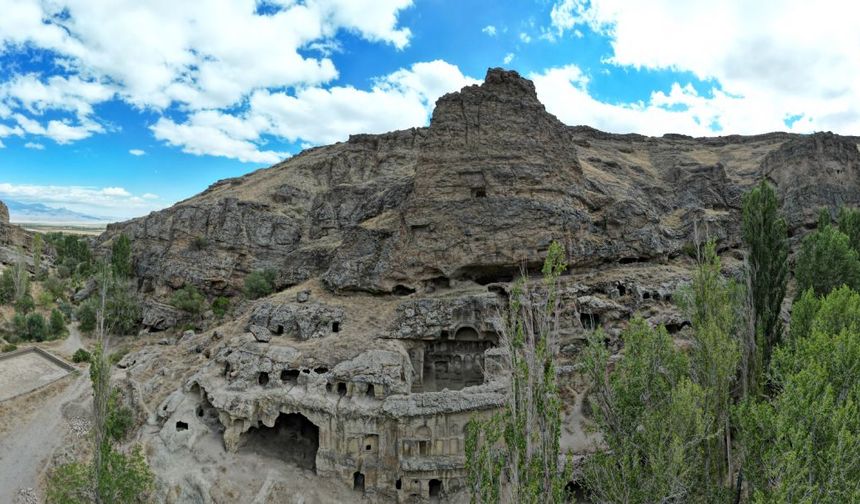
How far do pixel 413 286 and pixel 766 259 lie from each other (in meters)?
19.9

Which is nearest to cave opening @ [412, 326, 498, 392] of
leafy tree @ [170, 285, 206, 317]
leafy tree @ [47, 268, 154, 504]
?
leafy tree @ [47, 268, 154, 504]

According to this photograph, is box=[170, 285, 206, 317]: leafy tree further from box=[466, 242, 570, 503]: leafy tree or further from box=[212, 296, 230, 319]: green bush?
box=[466, 242, 570, 503]: leafy tree

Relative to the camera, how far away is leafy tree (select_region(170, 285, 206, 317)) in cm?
4534

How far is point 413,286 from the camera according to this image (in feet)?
104

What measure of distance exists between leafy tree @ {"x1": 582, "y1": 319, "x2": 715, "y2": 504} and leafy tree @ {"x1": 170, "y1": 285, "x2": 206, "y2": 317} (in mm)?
42324

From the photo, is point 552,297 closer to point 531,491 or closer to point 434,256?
point 531,491

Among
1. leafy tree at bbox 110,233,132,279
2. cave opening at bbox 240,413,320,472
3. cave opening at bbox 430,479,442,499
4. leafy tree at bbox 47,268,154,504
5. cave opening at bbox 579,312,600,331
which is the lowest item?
cave opening at bbox 430,479,442,499

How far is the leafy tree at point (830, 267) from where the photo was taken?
80.2ft

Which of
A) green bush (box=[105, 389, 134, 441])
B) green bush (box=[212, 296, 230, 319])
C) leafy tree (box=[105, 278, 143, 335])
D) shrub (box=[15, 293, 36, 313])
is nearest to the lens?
green bush (box=[105, 389, 134, 441])

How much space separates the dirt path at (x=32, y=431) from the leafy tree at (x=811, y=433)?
89.2ft

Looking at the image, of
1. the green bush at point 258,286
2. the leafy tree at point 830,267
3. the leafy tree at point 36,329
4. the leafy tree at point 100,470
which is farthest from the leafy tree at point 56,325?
the leafy tree at point 830,267

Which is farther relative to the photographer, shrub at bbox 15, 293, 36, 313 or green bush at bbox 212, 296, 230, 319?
green bush at bbox 212, 296, 230, 319

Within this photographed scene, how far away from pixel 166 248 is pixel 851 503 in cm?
5809

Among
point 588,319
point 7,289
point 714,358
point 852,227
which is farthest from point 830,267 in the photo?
point 7,289
